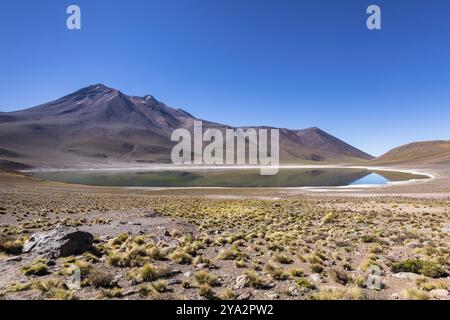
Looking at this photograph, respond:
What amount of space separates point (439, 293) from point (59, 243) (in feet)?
39.1

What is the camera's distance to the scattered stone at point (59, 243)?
33.5 ft

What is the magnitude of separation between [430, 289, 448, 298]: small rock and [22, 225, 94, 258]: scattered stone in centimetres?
1123

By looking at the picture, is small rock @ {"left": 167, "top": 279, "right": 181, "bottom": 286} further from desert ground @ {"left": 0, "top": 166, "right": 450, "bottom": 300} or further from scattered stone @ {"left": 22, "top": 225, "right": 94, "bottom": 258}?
scattered stone @ {"left": 22, "top": 225, "right": 94, "bottom": 258}

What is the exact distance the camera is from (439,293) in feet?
22.8

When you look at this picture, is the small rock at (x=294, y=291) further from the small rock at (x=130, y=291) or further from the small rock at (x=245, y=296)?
the small rock at (x=130, y=291)

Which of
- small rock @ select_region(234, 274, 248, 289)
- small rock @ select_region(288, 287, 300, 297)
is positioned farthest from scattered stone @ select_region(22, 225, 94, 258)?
small rock @ select_region(288, 287, 300, 297)

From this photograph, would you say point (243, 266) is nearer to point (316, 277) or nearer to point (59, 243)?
point (316, 277)

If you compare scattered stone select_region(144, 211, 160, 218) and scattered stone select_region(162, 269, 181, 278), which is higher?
scattered stone select_region(162, 269, 181, 278)

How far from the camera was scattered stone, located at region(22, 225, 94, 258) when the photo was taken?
1022 cm

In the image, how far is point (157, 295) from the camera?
709cm

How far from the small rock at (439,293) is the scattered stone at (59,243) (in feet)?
36.8

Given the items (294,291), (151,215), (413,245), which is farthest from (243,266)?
(151,215)
